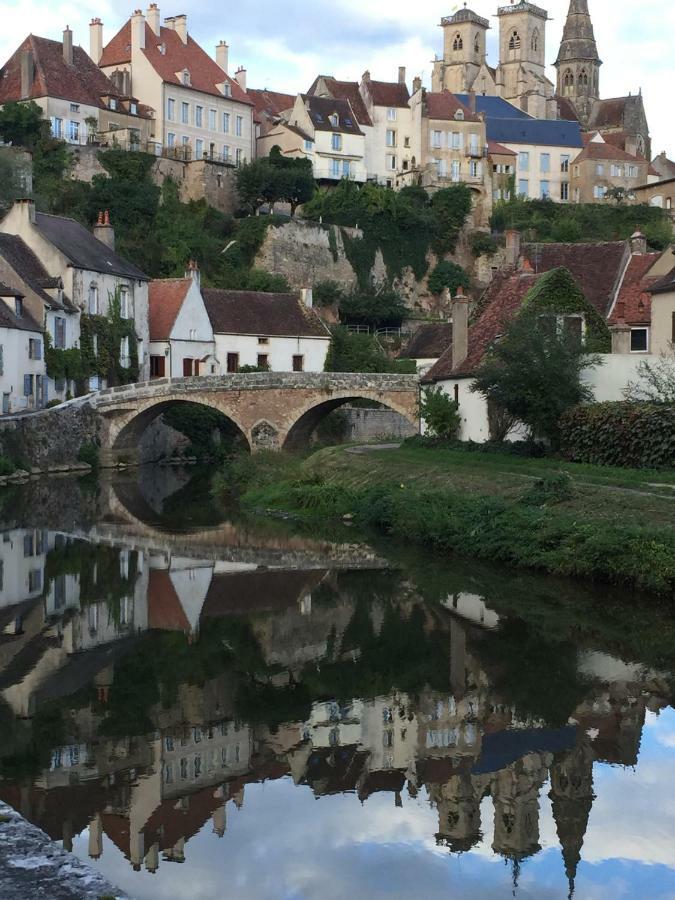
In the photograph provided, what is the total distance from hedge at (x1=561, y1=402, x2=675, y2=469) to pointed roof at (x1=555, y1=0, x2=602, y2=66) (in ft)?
321

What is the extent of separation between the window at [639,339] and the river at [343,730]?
13.8 metres

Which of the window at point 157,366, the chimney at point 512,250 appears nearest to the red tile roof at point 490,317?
the chimney at point 512,250

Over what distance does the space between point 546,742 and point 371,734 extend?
2040mm

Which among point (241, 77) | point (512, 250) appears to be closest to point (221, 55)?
point (241, 77)

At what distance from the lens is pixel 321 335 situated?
62.1m

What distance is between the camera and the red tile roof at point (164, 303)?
59.0 meters

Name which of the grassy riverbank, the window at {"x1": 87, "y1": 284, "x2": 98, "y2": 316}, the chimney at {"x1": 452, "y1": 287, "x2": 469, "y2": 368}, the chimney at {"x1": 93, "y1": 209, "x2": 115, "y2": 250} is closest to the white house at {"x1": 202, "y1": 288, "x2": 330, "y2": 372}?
the chimney at {"x1": 93, "y1": 209, "x2": 115, "y2": 250}

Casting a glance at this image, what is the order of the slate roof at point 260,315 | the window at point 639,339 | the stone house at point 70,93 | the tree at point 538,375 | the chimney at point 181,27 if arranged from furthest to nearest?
the chimney at point 181,27
the stone house at point 70,93
the slate roof at point 260,315
the window at point 639,339
the tree at point 538,375

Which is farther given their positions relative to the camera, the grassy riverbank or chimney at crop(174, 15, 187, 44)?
chimney at crop(174, 15, 187, 44)

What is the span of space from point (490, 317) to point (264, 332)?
20.9 meters

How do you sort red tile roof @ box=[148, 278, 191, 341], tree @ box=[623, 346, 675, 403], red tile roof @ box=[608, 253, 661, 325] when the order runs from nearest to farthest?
tree @ box=[623, 346, 675, 403]
red tile roof @ box=[608, 253, 661, 325]
red tile roof @ box=[148, 278, 191, 341]

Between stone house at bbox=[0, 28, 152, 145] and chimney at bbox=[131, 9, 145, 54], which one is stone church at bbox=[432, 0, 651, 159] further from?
stone house at bbox=[0, 28, 152, 145]

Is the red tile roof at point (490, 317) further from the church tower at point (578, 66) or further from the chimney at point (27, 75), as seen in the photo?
the church tower at point (578, 66)

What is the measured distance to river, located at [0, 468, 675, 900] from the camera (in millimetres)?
12344
